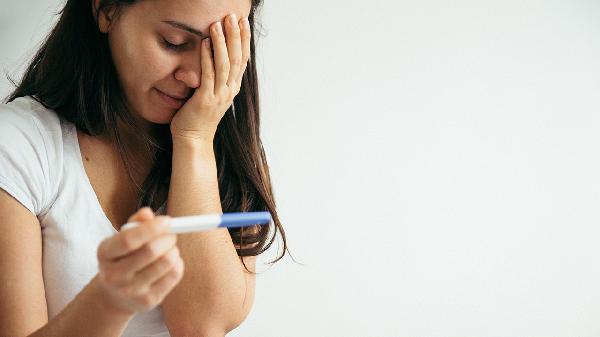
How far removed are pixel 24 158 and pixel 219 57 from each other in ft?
1.00

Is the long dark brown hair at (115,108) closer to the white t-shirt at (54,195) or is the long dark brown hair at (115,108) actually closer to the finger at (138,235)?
the white t-shirt at (54,195)

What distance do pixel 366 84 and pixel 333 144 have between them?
0.56 feet

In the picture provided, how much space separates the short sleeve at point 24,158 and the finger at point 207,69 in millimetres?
241

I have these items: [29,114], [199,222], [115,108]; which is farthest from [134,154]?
[199,222]

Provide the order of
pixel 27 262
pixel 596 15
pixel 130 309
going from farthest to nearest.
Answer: pixel 596 15 < pixel 27 262 < pixel 130 309

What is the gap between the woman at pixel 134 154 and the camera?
34.0 inches

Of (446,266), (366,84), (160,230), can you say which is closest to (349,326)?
(446,266)

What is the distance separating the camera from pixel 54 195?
2.97 ft

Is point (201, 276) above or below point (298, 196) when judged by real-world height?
above

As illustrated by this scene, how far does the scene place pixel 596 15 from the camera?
1.67 metres

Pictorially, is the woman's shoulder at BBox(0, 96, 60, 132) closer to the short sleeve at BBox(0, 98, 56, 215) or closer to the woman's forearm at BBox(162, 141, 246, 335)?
the short sleeve at BBox(0, 98, 56, 215)

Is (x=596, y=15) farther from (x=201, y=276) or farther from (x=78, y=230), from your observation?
(x=78, y=230)

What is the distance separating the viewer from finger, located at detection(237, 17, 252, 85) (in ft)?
3.26

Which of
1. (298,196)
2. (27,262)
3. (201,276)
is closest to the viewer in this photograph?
(27,262)
